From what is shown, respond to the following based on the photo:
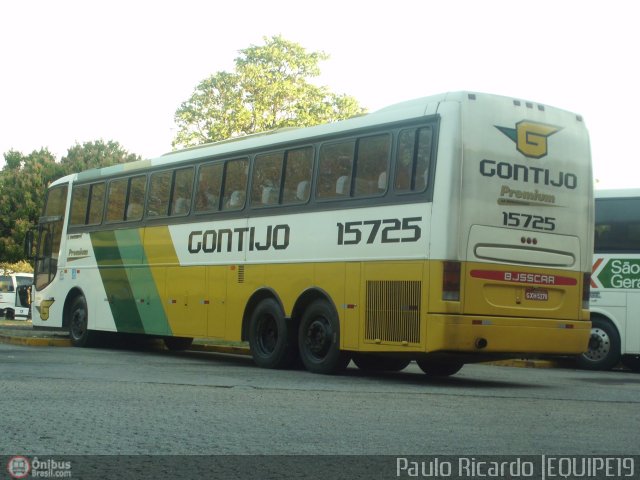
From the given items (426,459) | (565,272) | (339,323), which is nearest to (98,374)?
(339,323)

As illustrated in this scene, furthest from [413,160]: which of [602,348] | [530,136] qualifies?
[602,348]

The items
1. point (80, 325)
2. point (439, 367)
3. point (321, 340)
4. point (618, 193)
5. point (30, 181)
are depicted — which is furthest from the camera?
point (30, 181)

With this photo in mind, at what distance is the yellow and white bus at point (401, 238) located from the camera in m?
13.0

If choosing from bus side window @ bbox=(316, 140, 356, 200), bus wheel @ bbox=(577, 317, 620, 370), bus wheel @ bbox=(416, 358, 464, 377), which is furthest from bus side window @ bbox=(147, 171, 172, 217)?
bus wheel @ bbox=(577, 317, 620, 370)

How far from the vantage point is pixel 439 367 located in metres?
15.8

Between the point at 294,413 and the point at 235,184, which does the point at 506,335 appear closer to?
the point at 294,413

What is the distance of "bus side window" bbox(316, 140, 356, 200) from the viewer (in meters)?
14.5

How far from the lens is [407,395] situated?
37.6 ft

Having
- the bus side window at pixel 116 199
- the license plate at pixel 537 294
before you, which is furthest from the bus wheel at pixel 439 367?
the bus side window at pixel 116 199

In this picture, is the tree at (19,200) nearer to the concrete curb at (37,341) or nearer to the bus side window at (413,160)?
the concrete curb at (37,341)

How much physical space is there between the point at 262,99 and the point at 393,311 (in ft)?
128

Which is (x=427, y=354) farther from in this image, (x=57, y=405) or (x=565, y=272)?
(x=57, y=405)

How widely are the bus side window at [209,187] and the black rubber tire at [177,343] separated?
16.6 feet

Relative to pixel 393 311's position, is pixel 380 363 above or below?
below
